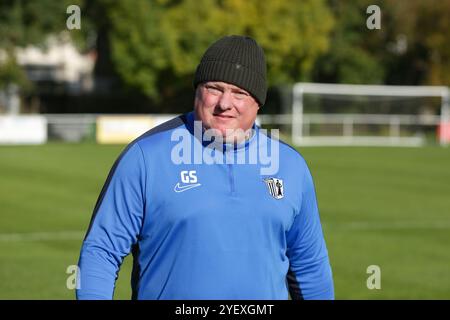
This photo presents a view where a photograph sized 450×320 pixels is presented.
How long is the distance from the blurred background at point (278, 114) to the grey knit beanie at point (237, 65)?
641cm

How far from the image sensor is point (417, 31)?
55.6 metres

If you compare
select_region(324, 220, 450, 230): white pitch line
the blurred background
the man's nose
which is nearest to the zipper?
the man's nose

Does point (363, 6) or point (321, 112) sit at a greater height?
point (363, 6)

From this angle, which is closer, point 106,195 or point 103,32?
point 106,195

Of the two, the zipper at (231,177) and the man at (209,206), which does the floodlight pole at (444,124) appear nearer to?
the man at (209,206)

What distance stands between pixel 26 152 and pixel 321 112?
1625 cm

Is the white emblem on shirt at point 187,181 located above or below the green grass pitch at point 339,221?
above

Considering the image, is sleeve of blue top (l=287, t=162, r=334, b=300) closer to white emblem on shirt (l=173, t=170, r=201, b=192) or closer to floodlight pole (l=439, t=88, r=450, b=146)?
white emblem on shirt (l=173, t=170, r=201, b=192)

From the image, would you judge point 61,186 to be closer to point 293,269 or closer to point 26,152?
point 26,152

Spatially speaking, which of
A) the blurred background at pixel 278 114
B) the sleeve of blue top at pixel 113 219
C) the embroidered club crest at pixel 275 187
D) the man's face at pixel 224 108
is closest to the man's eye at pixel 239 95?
the man's face at pixel 224 108

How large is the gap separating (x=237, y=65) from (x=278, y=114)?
4866 cm

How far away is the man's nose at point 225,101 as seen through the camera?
4.07 meters

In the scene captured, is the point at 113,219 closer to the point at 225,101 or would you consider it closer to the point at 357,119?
the point at 225,101

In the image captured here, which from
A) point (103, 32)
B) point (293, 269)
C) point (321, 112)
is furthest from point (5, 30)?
point (293, 269)
